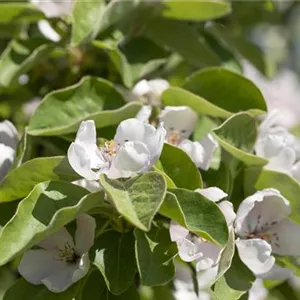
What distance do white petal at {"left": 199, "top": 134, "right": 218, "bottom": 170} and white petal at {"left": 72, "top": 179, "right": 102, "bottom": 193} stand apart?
189 millimetres

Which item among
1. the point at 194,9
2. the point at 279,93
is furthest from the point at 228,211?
the point at 279,93

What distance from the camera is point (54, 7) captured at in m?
1.39

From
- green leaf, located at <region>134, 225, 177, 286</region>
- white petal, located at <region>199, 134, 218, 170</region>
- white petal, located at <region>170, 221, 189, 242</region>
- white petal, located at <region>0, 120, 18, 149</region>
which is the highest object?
white petal, located at <region>199, 134, 218, 170</region>

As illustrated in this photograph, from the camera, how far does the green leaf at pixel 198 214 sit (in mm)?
992

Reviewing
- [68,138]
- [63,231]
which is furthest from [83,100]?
[63,231]

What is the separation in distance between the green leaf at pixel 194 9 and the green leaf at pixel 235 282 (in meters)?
0.50

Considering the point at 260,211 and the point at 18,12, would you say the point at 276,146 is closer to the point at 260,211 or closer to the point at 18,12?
the point at 260,211

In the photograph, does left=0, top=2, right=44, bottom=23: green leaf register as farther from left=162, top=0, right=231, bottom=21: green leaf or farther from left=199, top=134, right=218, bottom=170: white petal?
left=199, top=134, right=218, bottom=170: white petal

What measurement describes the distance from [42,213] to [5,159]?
206 mm

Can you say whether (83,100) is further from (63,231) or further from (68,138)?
(63,231)

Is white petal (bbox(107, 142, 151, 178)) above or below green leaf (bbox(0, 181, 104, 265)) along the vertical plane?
above

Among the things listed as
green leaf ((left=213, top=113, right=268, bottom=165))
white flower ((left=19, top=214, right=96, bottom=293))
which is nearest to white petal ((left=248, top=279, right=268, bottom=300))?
green leaf ((left=213, top=113, right=268, bottom=165))

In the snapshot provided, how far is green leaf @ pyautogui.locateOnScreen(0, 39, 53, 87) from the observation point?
136 centimetres

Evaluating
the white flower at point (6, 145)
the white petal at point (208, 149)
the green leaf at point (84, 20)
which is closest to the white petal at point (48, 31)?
the green leaf at point (84, 20)
